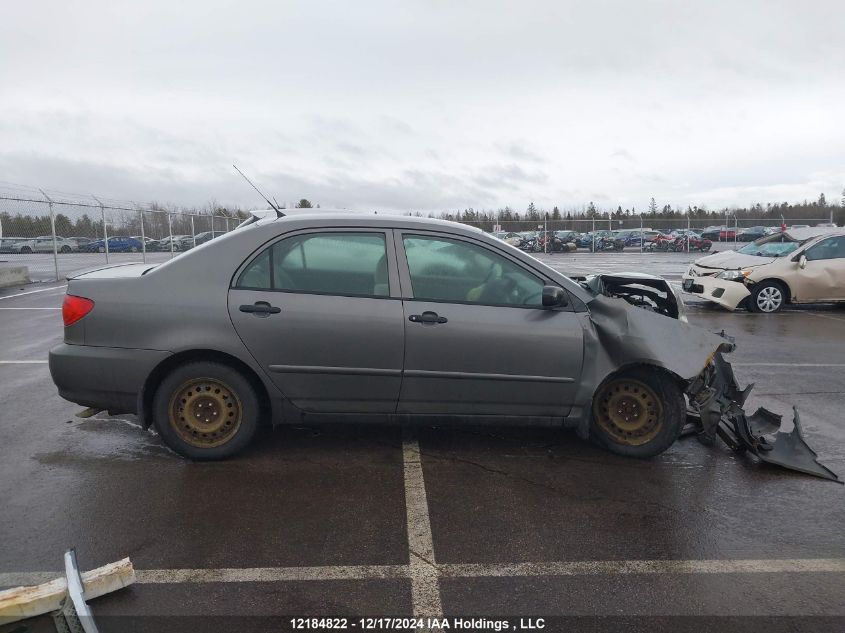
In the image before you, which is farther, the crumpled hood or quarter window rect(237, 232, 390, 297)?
the crumpled hood

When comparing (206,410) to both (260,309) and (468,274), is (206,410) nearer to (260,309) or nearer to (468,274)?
(260,309)

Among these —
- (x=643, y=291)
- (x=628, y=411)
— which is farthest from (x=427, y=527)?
(x=643, y=291)

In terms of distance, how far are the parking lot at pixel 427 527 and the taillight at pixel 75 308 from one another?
37.3 inches

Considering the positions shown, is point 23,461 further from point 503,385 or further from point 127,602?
point 503,385

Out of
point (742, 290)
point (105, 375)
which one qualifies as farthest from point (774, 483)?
point (742, 290)

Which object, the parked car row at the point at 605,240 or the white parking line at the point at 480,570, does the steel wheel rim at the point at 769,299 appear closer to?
the white parking line at the point at 480,570

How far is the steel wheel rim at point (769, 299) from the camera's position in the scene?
11992 millimetres

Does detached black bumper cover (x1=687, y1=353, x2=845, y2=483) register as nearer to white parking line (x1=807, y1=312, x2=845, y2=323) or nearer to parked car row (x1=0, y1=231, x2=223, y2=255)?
white parking line (x1=807, y1=312, x2=845, y2=323)

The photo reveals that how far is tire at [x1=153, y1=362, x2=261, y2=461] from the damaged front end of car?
2.23 meters

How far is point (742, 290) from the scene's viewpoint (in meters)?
11.9

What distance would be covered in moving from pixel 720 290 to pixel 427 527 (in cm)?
1026

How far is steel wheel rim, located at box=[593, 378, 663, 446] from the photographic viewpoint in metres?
4.47

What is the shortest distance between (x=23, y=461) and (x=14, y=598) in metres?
2.00

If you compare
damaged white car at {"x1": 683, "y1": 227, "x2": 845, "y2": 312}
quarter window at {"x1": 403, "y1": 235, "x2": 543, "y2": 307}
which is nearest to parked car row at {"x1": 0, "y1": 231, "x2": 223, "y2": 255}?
damaged white car at {"x1": 683, "y1": 227, "x2": 845, "y2": 312}
